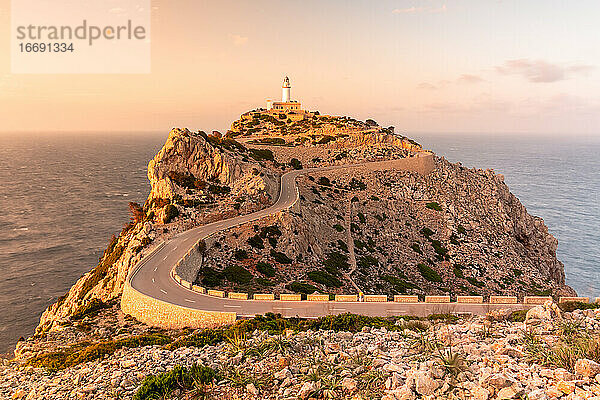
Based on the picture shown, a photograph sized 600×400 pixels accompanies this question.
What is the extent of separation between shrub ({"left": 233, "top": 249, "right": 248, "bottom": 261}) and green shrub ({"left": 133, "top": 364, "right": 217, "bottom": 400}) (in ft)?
74.0

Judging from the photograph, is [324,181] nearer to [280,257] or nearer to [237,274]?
[280,257]

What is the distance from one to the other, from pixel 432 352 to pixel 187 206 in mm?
36709

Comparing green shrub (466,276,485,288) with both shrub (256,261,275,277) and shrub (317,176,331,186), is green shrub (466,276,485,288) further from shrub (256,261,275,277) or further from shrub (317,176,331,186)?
shrub (256,261,275,277)

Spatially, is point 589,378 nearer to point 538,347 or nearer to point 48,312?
point 538,347

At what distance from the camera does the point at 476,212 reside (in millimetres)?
66812

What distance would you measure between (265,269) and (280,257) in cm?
322

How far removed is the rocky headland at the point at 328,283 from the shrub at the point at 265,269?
219 mm

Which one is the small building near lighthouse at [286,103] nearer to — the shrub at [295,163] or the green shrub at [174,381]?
the shrub at [295,163]

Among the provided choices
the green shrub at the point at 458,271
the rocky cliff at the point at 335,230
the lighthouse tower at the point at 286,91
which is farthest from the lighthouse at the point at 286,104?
the green shrub at the point at 458,271

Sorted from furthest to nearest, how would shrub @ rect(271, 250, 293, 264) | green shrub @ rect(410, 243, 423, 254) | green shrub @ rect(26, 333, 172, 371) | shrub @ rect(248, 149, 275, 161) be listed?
shrub @ rect(248, 149, 275, 161) < green shrub @ rect(410, 243, 423, 254) < shrub @ rect(271, 250, 293, 264) < green shrub @ rect(26, 333, 172, 371)

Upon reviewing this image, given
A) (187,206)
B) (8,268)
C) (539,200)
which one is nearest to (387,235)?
(187,206)

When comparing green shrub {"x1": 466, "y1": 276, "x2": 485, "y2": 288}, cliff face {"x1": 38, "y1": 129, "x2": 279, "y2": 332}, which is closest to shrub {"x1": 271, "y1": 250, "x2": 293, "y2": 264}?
cliff face {"x1": 38, "y1": 129, "x2": 279, "y2": 332}

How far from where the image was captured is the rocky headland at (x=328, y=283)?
9930 mm

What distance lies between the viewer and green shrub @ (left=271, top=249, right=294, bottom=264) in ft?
118
